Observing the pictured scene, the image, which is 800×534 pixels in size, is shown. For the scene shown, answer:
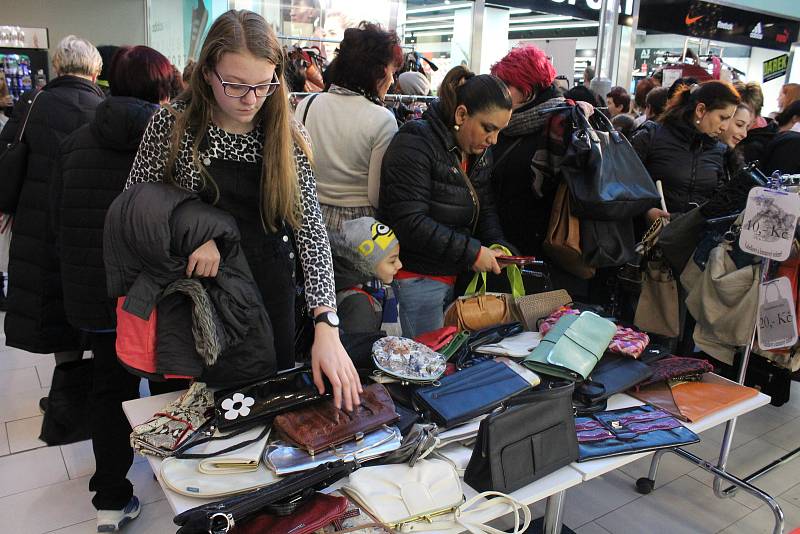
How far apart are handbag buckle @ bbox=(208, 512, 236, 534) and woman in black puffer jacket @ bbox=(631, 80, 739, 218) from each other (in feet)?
8.78

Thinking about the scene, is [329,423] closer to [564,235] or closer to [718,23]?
[564,235]

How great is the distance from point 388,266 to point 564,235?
3.18 feet

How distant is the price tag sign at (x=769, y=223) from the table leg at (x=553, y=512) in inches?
45.7

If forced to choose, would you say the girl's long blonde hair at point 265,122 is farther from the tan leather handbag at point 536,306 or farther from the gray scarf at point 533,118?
the gray scarf at point 533,118

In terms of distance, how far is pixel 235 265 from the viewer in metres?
1.50

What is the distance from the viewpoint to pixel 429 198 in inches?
90.2

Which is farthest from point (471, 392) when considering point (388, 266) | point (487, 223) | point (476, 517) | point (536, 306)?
point (487, 223)

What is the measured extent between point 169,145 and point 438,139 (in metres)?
1.06

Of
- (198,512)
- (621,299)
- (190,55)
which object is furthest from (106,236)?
(190,55)

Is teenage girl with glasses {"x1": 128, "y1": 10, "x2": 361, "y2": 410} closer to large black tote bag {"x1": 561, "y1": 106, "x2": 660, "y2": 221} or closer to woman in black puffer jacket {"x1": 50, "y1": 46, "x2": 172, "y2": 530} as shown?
woman in black puffer jacket {"x1": 50, "y1": 46, "x2": 172, "y2": 530}

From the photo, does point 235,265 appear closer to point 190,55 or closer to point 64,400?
point 64,400

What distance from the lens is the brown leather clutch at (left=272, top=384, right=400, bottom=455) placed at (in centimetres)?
143

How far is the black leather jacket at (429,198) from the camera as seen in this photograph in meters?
2.22

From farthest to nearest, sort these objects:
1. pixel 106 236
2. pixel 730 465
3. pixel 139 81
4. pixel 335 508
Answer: pixel 730 465 < pixel 139 81 < pixel 106 236 < pixel 335 508
